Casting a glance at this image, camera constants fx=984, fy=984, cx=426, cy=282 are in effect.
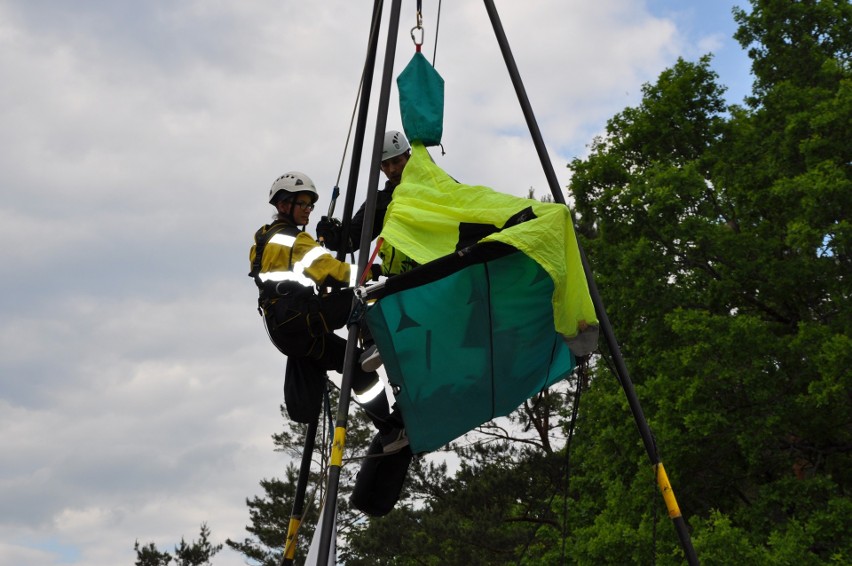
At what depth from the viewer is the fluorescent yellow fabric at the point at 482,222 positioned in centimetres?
432

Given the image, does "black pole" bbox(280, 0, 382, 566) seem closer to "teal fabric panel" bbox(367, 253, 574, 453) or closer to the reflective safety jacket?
the reflective safety jacket

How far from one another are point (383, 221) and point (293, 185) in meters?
0.56

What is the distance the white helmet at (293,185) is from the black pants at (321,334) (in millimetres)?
690

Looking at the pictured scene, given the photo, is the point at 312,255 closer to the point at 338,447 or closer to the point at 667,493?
the point at 338,447

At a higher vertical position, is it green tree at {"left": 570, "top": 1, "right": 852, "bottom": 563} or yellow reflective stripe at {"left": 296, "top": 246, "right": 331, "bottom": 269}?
green tree at {"left": 570, "top": 1, "right": 852, "bottom": 563}

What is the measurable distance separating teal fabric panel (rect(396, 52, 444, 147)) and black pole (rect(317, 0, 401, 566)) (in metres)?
0.60

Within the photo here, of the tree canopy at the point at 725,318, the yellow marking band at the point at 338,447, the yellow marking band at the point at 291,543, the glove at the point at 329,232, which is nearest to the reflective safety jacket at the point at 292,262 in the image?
the glove at the point at 329,232

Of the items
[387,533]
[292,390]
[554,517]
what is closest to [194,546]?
[387,533]

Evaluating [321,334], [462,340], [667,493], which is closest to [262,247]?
[321,334]

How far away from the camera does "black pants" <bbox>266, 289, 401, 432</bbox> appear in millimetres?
5004

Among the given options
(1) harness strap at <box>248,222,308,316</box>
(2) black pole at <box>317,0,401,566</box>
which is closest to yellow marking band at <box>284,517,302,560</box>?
(1) harness strap at <box>248,222,308,316</box>

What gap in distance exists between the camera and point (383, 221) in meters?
5.62

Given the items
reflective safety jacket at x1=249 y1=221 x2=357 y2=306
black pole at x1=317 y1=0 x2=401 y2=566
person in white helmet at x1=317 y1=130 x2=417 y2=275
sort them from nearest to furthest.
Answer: black pole at x1=317 y1=0 x2=401 y2=566
reflective safety jacket at x1=249 y1=221 x2=357 y2=306
person in white helmet at x1=317 y1=130 x2=417 y2=275

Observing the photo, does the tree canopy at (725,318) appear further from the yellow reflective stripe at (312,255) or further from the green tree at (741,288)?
the yellow reflective stripe at (312,255)
